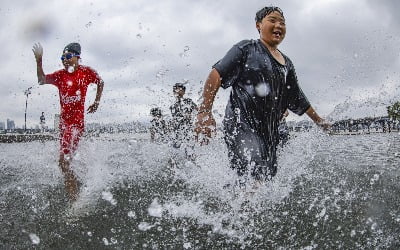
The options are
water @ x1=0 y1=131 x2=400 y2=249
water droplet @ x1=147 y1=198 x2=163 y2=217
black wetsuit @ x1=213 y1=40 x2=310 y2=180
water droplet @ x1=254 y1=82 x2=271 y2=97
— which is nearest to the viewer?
water @ x1=0 y1=131 x2=400 y2=249

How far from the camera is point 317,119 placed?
408 centimetres

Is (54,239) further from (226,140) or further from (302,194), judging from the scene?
(302,194)

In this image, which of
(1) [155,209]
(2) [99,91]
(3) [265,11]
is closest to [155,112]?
(2) [99,91]

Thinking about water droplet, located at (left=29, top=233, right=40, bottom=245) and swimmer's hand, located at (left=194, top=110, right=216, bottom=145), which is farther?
swimmer's hand, located at (left=194, top=110, right=216, bottom=145)

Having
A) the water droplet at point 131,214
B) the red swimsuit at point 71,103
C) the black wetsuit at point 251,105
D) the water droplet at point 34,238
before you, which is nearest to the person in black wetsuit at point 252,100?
the black wetsuit at point 251,105

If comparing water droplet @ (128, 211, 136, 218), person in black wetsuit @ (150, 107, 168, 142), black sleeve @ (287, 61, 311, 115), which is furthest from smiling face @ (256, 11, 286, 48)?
person in black wetsuit @ (150, 107, 168, 142)

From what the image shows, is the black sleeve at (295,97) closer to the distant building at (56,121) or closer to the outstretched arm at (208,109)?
the outstretched arm at (208,109)

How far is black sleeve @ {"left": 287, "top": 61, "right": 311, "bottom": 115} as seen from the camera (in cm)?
376

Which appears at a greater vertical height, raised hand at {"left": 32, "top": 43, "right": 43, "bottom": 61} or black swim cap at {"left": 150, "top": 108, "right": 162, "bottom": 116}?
raised hand at {"left": 32, "top": 43, "right": 43, "bottom": 61}

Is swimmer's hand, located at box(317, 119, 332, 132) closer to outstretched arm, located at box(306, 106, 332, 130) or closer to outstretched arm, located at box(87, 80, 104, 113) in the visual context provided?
outstretched arm, located at box(306, 106, 332, 130)

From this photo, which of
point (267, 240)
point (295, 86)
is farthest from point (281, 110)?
point (267, 240)

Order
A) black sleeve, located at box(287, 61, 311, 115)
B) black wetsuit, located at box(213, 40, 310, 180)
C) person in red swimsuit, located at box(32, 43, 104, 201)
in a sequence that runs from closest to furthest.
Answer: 1. black wetsuit, located at box(213, 40, 310, 180)
2. black sleeve, located at box(287, 61, 311, 115)
3. person in red swimsuit, located at box(32, 43, 104, 201)

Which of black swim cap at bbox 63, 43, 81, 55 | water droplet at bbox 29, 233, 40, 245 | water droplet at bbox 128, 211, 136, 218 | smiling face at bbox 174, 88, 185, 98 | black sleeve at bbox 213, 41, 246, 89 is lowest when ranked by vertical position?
water droplet at bbox 29, 233, 40, 245

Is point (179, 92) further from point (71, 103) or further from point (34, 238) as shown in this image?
point (34, 238)
